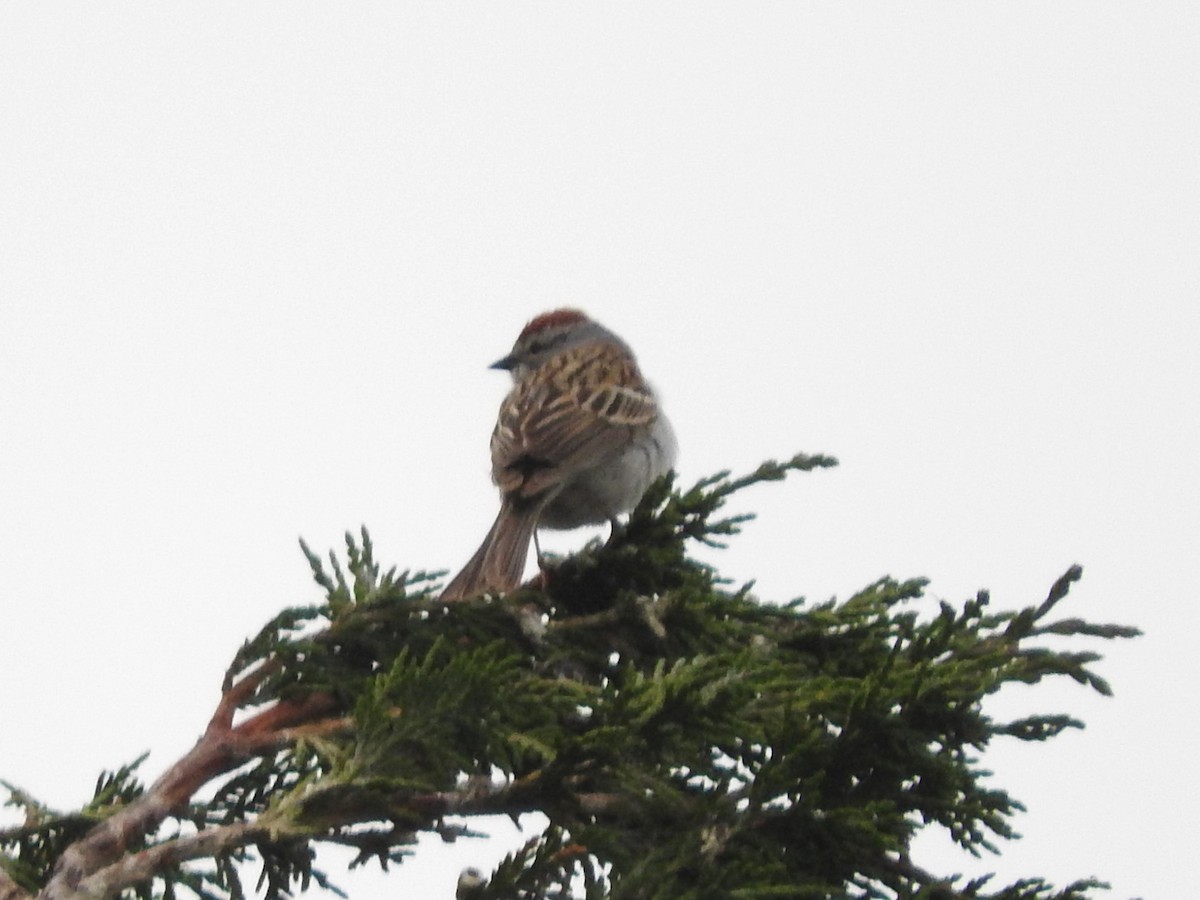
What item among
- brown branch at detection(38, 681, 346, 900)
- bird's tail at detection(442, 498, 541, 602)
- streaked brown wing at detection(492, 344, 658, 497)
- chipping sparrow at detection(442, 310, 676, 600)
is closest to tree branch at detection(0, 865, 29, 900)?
brown branch at detection(38, 681, 346, 900)

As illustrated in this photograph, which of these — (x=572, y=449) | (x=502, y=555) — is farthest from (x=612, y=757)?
(x=572, y=449)

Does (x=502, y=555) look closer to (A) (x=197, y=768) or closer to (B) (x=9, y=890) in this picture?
(A) (x=197, y=768)

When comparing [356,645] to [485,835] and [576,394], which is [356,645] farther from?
[576,394]

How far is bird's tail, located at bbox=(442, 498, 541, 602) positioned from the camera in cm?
571

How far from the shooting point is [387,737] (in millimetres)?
3588

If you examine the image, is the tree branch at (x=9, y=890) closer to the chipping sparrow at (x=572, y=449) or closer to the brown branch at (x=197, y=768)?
the brown branch at (x=197, y=768)

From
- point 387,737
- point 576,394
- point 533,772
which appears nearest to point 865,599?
point 533,772

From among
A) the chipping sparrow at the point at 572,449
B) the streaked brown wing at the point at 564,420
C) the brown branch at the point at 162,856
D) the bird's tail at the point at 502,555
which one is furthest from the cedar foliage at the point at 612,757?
the streaked brown wing at the point at 564,420

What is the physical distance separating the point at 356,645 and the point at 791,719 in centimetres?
117

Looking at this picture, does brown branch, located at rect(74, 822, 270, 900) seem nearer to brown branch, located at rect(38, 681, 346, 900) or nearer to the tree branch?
brown branch, located at rect(38, 681, 346, 900)

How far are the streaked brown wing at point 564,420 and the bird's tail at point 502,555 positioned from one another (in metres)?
0.19

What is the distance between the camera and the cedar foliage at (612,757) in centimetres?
359

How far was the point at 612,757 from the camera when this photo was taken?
12.0 feet

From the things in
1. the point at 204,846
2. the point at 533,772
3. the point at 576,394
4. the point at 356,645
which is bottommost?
the point at 204,846
